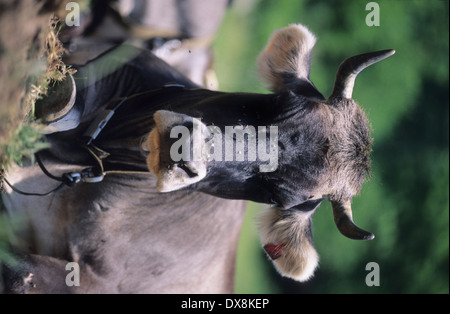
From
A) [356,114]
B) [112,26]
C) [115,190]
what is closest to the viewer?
[356,114]

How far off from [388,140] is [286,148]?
9.79 feet

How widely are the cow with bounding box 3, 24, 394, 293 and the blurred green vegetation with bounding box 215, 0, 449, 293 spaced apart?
Answer: 188cm

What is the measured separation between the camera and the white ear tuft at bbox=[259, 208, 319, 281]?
2047 millimetres

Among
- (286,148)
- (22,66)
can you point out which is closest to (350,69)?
(286,148)

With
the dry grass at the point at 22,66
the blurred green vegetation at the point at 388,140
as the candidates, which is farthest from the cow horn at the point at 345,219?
the blurred green vegetation at the point at 388,140

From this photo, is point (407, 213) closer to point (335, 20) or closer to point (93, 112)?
point (335, 20)

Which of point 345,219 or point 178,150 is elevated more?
point 178,150

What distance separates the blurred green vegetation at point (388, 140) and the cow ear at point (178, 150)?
104 inches

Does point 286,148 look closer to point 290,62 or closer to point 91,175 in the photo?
point 290,62

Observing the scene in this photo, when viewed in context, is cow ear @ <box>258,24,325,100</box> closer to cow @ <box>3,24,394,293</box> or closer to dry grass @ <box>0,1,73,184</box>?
cow @ <box>3,24,394,293</box>

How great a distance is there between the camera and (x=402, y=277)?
14.7 ft

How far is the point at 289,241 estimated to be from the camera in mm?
2072
